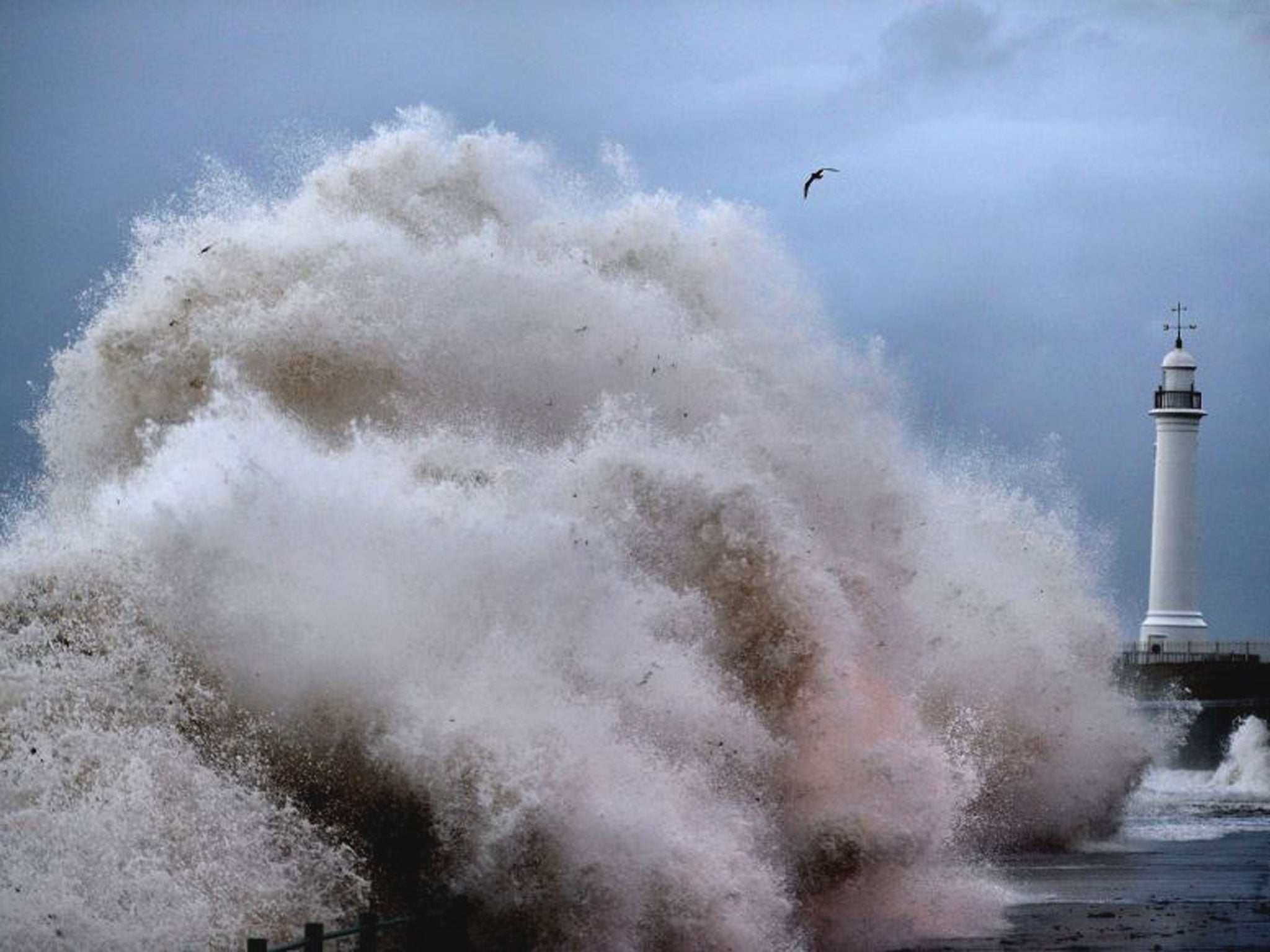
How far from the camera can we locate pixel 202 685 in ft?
50.4

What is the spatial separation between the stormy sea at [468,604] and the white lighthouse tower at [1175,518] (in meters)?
35.4

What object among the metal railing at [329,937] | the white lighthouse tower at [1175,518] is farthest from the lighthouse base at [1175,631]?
the metal railing at [329,937]

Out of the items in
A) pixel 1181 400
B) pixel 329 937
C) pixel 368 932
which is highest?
pixel 1181 400

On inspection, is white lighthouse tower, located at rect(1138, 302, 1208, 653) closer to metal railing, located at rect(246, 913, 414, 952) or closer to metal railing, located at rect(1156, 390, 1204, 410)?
metal railing, located at rect(1156, 390, 1204, 410)

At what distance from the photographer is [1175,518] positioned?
59.5 m

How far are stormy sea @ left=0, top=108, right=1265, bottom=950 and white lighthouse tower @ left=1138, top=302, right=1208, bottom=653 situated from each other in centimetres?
3537

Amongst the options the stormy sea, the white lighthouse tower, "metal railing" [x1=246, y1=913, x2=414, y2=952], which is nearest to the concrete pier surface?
the stormy sea

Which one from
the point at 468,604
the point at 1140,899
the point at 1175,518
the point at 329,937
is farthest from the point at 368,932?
the point at 1175,518

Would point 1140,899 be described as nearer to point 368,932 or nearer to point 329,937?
point 368,932

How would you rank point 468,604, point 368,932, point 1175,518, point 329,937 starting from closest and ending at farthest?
point 329,937, point 368,932, point 468,604, point 1175,518

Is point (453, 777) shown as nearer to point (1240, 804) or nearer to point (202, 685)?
point (202, 685)

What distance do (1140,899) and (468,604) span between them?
774 centimetres

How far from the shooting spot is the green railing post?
1177 centimetres

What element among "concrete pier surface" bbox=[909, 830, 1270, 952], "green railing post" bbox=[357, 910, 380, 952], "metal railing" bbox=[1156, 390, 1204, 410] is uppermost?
"metal railing" bbox=[1156, 390, 1204, 410]
